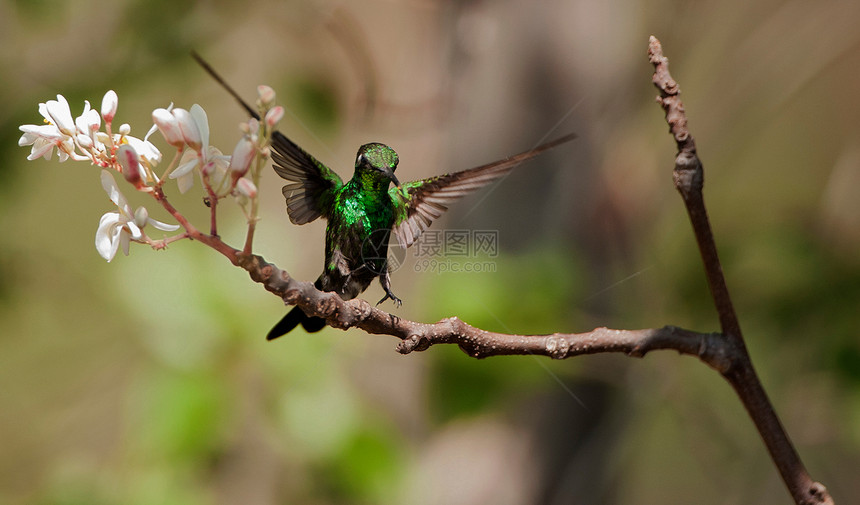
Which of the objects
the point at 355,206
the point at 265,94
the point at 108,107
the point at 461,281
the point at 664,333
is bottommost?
the point at 664,333

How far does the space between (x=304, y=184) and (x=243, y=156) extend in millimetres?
524

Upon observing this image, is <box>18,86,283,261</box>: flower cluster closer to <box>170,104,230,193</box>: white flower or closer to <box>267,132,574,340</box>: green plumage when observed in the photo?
<box>170,104,230,193</box>: white flower

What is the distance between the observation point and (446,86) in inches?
96.9

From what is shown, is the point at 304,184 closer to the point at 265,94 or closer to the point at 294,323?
the point at 294,323

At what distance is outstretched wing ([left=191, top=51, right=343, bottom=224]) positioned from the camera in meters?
1.23

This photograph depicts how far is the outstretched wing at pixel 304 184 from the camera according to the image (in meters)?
1.23

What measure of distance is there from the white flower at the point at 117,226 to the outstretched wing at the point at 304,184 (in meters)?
0.34

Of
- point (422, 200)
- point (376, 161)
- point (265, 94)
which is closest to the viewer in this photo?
point (265, 94)

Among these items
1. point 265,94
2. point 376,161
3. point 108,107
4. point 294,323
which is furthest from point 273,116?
point 294,323

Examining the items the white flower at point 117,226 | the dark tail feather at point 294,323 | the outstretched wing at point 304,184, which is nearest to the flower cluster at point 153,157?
the white flower at point 117,226

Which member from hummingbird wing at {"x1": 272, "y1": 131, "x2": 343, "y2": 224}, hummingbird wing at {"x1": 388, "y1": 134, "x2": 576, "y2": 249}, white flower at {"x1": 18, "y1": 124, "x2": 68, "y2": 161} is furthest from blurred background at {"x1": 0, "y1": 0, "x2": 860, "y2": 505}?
white flower at {"x1": 18, "y1": 124, "x2": 68, "y2": 161}

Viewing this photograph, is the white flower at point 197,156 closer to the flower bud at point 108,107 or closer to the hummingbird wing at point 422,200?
the flower bud at point 108,107

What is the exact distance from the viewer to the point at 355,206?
4.29 feet

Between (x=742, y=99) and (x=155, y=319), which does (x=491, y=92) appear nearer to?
(x=742, y=99)
